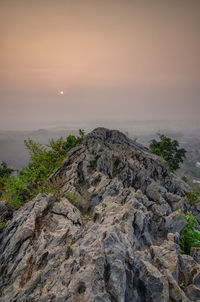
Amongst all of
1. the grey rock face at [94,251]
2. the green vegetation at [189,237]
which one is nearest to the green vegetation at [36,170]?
the grey rock face at [94,251]

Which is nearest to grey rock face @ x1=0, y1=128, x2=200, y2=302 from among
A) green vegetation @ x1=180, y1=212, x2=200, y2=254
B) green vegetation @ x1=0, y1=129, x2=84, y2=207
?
green vegetation @ x1=180, y1=212, x2=200, y2=254

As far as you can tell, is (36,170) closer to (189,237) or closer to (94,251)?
(94,251)

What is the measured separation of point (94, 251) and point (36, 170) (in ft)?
40.1

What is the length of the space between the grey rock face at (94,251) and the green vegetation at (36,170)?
1990 mm

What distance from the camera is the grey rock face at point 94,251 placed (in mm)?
5785

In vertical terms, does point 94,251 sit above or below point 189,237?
above

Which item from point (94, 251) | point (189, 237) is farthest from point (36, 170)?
point (189, 237)

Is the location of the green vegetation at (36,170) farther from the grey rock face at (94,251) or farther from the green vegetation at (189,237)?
the green vegetation at (189,237)

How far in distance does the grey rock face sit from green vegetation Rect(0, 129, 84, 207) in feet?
6.53

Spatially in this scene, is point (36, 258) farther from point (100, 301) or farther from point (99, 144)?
point (99, 144)

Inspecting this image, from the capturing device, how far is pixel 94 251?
21.6 feet

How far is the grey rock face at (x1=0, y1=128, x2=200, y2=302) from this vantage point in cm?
579

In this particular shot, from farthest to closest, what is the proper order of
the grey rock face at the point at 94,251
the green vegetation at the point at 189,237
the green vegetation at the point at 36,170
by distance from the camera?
1. the green vegetation at the point at 36,170
2. the green vegetation at the point at 189,237
3. the grey rock face at the point at 94,251

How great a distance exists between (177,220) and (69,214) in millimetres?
7602
